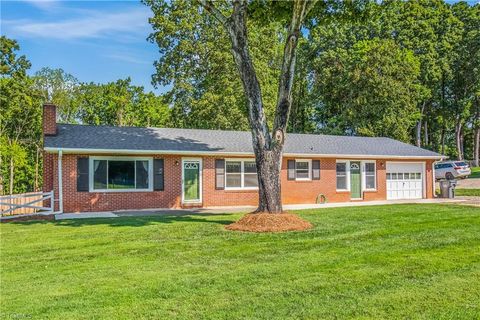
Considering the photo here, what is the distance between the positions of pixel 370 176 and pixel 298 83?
19.7 metres

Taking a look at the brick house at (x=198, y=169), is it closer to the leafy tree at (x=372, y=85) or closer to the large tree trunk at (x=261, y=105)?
the large tree trunk at (x=261, y=105)

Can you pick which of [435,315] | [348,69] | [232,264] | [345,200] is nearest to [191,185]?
[345,200]

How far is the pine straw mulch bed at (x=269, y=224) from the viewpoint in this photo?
11.4 metres

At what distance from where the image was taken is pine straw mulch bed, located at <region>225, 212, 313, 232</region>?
37.4 feet

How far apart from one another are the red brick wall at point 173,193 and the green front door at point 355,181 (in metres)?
0.45

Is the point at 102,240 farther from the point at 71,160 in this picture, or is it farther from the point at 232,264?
the point at 71,160

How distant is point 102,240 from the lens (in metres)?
10.3

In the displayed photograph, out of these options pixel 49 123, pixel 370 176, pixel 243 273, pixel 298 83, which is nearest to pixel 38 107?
pixel 49 123

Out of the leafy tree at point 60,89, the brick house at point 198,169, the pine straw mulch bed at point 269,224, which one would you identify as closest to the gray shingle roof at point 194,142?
the brick house at point 198,169

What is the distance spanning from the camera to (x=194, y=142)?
20.3 meters

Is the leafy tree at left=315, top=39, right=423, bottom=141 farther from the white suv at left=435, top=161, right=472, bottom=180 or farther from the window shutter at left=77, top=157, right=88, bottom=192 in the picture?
the window shutter at left=77, top=157, right=88, bottom=192

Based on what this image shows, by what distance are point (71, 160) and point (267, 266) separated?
12.0m

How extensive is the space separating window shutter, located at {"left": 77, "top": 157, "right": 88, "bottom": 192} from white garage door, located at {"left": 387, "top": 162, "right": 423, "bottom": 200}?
15.1 m

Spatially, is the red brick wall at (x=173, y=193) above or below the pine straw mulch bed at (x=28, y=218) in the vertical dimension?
above
